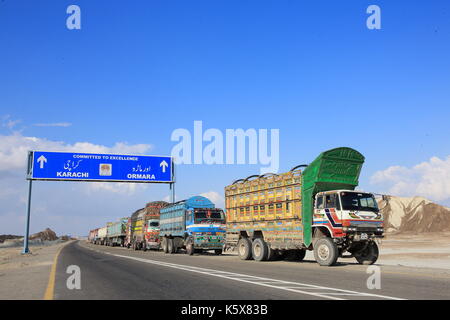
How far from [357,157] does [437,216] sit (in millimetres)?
52870

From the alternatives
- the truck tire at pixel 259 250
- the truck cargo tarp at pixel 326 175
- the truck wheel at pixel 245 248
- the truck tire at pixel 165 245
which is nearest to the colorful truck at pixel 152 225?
the truck tire at pixel 165 245

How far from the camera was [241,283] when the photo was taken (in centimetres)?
984

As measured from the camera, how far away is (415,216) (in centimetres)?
6506

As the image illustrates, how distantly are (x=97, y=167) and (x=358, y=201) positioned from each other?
29.8 metres

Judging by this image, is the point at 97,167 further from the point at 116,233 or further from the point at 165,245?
the point at 116,233

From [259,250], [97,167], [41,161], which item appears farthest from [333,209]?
[41,161]

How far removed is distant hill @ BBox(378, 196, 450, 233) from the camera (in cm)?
6100

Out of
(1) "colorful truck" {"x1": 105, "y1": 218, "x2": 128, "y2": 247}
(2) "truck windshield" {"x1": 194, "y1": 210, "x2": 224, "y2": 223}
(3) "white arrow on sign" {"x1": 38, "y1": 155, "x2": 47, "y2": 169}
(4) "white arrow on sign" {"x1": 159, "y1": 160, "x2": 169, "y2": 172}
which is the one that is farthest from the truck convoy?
(1) "colorful truck" {"x1": 105, "y1": 218, "x2": 128, "y2": 247}

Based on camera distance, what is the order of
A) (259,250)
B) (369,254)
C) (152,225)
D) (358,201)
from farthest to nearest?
(152,225), (259,250), (369,254), (358,201)

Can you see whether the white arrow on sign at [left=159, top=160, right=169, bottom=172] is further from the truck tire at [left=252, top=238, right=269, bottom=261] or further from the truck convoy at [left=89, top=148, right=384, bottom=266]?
the truck tire at [left=252, top=238, right=269, bottom=261]

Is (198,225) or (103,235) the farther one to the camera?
(103,235)

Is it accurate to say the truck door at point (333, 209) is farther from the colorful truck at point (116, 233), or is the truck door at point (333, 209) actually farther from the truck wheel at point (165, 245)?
the colorful truck at point (116, 233)
